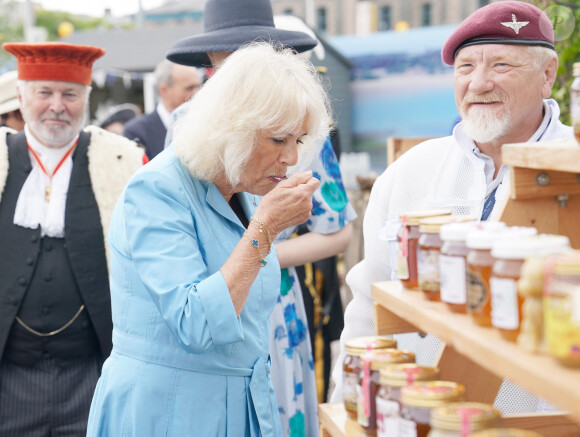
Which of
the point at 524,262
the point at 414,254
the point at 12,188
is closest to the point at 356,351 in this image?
the point at 414,254

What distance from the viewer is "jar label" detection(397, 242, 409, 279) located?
1666 millimetres

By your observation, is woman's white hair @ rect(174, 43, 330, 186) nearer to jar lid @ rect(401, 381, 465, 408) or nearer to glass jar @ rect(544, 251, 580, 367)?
jar lid @ rect(401, 381, 465, 408)

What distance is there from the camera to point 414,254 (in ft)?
5.45

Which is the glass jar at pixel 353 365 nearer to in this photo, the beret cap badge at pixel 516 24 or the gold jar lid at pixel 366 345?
the gold jar lid at pixel 366 345

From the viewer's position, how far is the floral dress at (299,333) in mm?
2965

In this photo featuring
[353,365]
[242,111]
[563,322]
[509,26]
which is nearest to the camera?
[563,322]

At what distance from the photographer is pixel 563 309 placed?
112 centimetres

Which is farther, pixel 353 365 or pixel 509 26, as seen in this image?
pixel 509 26

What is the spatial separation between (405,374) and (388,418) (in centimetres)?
10

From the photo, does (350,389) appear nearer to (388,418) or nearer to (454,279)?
(388,418)

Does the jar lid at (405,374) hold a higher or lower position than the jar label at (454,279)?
lower

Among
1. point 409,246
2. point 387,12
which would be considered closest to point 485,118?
point 409,246

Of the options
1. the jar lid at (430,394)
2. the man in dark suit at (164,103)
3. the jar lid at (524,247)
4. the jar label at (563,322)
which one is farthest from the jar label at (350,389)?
the man in dark suit at (164,103)

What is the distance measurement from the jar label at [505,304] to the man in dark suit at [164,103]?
4.49m
